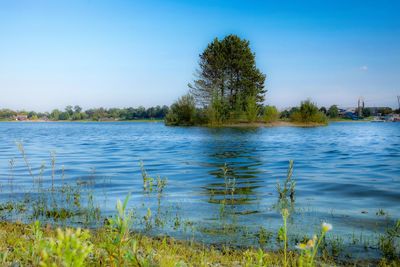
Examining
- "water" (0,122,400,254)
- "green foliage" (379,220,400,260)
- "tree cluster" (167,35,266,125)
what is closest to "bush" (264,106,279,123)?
"tree cluster" (167,35,266,125)

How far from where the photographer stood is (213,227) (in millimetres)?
7383

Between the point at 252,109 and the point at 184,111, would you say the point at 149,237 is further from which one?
the point at 184,111

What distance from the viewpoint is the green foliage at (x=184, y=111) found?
6788cm

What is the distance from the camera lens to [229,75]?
66.9m

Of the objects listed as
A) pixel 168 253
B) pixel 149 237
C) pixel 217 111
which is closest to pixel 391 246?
pixel 168 253

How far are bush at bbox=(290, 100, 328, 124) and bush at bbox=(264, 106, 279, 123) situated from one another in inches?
174

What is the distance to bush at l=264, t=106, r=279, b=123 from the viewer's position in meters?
67.0

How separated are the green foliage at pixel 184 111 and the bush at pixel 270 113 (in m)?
12.4

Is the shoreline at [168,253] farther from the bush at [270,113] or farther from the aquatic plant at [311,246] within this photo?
the bush at [270,113]

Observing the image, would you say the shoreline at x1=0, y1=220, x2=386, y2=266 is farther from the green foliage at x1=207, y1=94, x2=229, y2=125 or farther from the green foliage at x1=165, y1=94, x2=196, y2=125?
the green foliage at x1=165, y1=94, x2=196, y2=125

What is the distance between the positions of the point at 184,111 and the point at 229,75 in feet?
33.1

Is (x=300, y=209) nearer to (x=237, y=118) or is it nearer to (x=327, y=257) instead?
(x=327, y=257)

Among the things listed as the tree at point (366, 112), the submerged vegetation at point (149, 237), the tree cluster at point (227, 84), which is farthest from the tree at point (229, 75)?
the tree at point (366, 112)

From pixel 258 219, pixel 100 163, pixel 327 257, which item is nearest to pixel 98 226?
pixel 258 219
